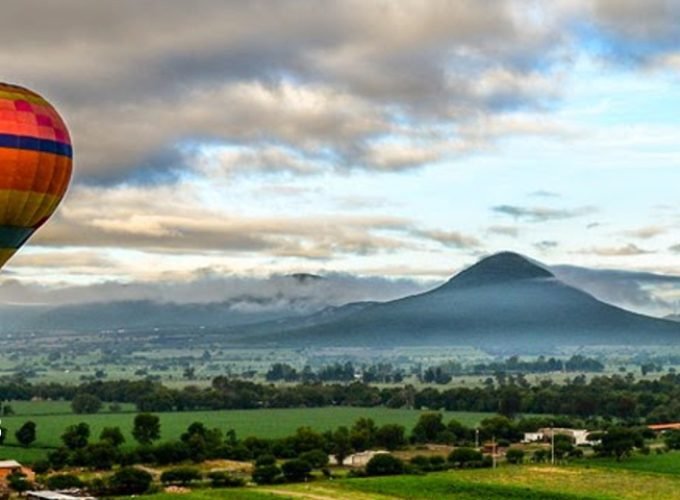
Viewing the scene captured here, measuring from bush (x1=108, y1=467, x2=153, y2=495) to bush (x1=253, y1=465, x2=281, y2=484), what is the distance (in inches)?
228

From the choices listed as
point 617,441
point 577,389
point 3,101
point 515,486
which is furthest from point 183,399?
point 3,101

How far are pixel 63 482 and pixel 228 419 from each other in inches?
1873

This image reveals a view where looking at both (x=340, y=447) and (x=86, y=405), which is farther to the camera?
(x=86, y=405)

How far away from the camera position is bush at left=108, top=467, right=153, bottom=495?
2238 inches

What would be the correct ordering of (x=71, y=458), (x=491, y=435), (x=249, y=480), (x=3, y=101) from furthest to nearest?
(x=491, y=435) → (x=71, y=458) → (x=249, y=480) → (x=3, y=101)

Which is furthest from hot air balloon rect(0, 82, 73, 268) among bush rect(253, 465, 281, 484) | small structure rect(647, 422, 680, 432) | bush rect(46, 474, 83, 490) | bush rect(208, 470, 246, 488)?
small structure rect(647, 422, 680, 432)

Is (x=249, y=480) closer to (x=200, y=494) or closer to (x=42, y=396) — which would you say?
(x=200, y=494)

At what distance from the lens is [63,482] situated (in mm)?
57875

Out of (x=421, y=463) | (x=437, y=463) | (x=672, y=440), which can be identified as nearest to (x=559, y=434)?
(x=672, y=440)

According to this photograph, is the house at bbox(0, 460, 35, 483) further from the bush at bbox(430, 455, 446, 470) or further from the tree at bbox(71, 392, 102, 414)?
the tree at bbox(71, 392, 102, 414)

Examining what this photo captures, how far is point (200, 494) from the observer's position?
5497 cm

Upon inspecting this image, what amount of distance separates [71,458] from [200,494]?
44.8 feet

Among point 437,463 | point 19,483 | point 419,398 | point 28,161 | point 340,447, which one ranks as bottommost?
point 19,483

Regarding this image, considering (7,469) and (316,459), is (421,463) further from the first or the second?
(7,469)
